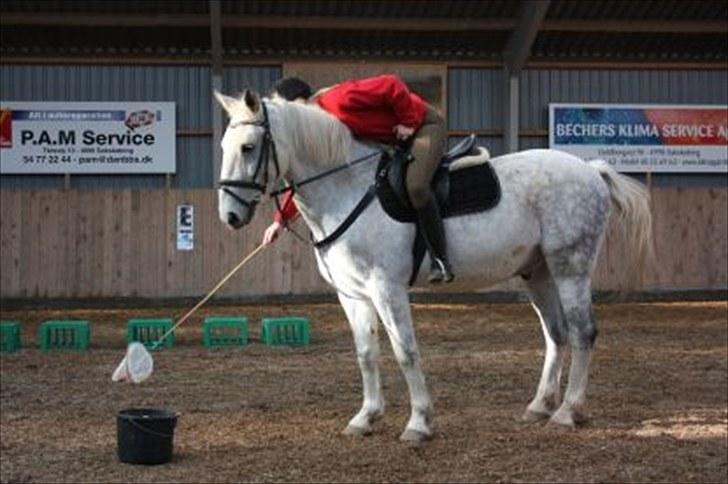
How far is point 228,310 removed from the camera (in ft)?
54.6

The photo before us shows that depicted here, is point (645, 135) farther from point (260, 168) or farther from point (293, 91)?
point (260, 168)

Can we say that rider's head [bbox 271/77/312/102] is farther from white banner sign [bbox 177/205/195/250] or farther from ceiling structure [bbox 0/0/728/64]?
white banner sign [bbox 177/205/195/250]

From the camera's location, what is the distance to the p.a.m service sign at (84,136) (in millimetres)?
17766

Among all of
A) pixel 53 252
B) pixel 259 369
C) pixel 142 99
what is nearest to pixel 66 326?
pixel 259 369

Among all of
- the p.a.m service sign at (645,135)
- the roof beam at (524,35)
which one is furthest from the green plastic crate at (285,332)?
the p.a.m service sign at (645,135)

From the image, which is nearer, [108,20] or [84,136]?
[108,20]

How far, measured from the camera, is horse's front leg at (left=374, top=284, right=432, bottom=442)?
634 centimetres

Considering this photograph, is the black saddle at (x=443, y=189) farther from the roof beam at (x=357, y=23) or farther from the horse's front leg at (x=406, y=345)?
the roof beam at (x=357, y=23)

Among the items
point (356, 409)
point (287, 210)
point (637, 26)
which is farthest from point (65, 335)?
point (637, 26)

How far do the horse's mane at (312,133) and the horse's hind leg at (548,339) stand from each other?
177 cm

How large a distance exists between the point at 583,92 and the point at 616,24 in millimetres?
1484

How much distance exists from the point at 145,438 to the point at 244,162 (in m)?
1.69

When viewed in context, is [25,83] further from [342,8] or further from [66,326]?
[66,326]

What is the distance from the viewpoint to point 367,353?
6770 mm
